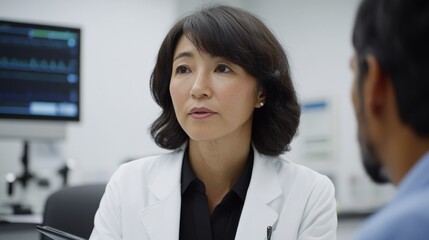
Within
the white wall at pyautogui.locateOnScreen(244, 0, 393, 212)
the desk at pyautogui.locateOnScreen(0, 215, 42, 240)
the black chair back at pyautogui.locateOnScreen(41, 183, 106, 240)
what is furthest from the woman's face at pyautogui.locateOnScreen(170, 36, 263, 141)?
the white wall at pyautogui.locateOnScreen(244, 0, 393, 212)

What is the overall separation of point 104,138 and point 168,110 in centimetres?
191

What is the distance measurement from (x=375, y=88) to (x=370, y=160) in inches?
3.9

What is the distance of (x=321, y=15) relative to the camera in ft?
13.3

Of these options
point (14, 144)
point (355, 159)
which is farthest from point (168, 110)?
point (355, 159)

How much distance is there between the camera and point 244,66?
141cm

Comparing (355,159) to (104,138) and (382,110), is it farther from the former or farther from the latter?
(382,110)

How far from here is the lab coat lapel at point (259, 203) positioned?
1392 millimetres

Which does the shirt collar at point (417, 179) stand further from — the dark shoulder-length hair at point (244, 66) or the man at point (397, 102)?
the dark shoulder-length hair at point (244, 66)

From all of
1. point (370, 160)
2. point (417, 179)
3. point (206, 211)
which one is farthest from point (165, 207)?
point (417, 179)

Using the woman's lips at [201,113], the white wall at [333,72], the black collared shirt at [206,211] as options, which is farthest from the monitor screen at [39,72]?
the woman's lips at [201,113]

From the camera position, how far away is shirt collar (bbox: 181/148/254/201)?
1.49 meters

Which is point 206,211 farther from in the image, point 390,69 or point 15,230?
point 15,230

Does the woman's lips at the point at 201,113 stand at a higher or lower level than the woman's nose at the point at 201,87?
lower

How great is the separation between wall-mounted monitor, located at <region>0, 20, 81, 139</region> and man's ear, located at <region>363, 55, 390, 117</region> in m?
2.32
